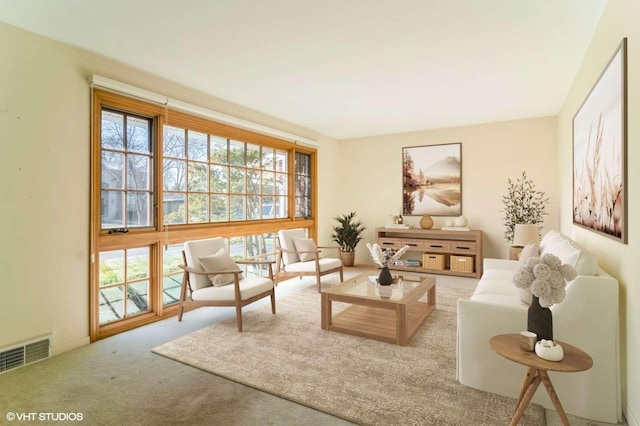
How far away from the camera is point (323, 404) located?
2080 millimetres

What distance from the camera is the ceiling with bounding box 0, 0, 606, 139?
2.37 m

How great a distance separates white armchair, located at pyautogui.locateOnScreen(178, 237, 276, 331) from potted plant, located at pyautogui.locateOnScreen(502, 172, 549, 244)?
402 centimetres

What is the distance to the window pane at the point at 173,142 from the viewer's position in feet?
12.6

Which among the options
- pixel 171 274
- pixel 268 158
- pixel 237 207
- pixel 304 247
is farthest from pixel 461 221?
pixel 171 274

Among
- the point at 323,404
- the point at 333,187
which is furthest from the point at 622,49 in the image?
the point at 333,187

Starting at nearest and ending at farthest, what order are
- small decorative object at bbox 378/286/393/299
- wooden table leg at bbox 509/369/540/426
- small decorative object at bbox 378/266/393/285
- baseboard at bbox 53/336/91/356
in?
wooden table leg at bbox 509/369/540/426
baseboard at bbox 53/336/91/356
small decorative object at bbox 378/286/393/299
small decorative object at bbox 378/266/393/285

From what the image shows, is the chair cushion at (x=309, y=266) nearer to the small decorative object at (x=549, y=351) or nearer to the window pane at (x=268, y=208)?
the window pane at (x=268, y=208)

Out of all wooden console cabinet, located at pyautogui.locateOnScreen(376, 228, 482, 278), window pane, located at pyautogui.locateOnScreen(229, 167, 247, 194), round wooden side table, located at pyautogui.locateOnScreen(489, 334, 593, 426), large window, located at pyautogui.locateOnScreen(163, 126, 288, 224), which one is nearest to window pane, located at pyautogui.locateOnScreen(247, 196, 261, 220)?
large window, located at pyautogui.locateOnScreen(163, 126, 288, 224)

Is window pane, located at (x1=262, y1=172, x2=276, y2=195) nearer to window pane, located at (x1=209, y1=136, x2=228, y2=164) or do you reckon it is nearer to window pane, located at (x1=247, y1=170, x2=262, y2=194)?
window pane, located at (x1=247, y1=170, x2=262, y2=194)

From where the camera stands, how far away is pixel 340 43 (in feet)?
9.34

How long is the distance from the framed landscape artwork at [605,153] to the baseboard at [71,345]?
4.02 m

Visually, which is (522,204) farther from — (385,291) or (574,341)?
(574,341)

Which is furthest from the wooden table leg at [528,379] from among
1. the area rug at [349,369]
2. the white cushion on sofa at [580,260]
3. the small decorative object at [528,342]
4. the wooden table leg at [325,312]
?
the wooden table leg at [325,312]

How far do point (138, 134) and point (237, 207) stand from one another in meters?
1.57
